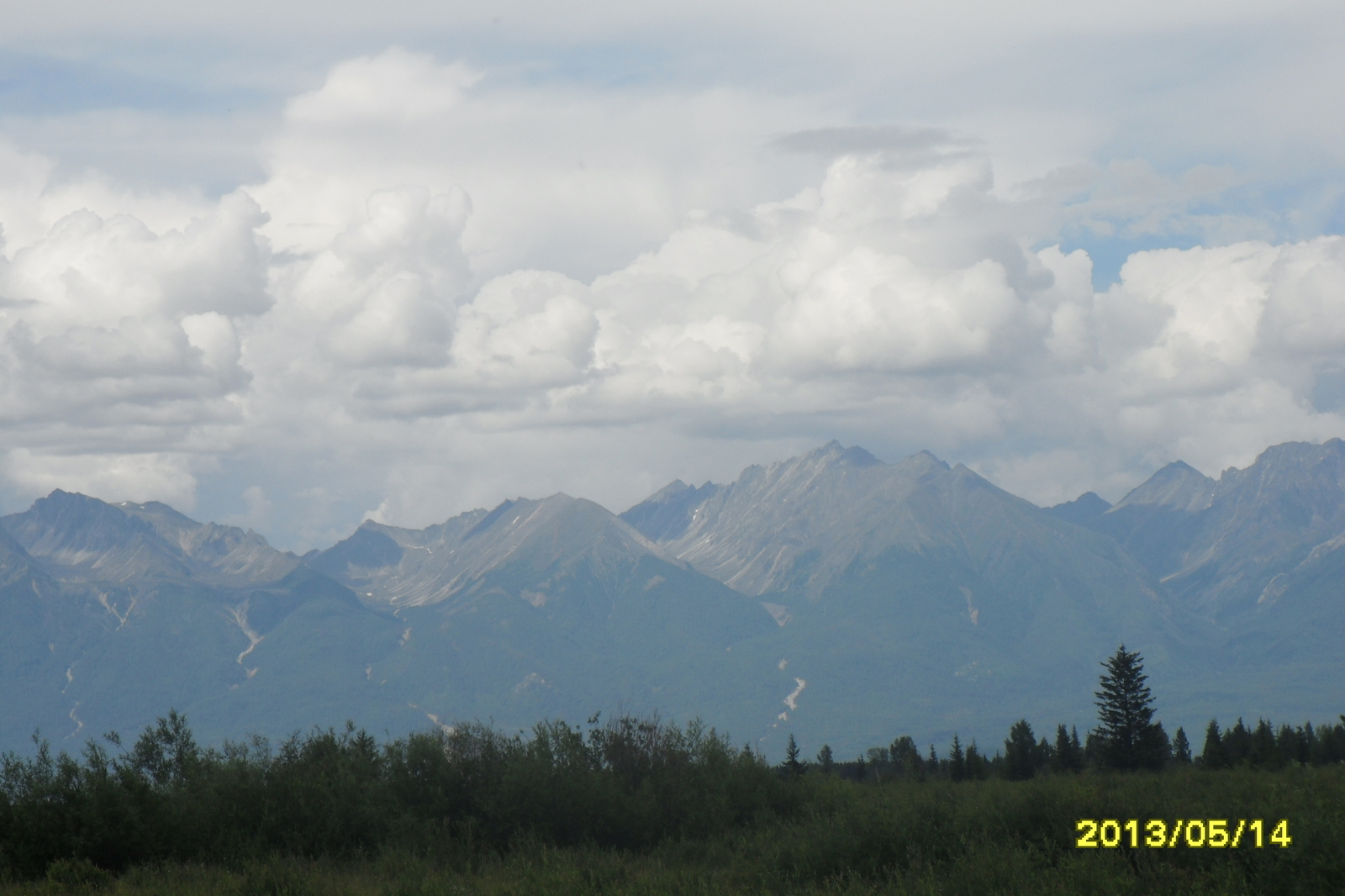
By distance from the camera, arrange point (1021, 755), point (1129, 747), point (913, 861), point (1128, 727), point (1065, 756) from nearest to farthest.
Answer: point (913, 861) < point (1129, 747) < point (1128, 727) < point (1065, 756) < point (1021, 755)

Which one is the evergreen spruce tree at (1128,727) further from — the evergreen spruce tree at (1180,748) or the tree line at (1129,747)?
the evergreen spruce tree at (1180,748)

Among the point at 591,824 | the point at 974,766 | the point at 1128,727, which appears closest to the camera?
the point at 591,824

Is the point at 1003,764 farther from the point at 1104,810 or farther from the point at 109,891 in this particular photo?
the point at 109,891

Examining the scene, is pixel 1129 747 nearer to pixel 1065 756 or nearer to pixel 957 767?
pixel 1065 756

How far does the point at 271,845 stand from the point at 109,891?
8233 millimetres

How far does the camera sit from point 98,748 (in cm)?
3056

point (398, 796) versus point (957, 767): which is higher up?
point (398, 796)

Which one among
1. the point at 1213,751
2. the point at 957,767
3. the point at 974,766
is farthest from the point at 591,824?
the point at 974,766

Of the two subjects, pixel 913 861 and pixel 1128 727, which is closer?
pixel 913 861
